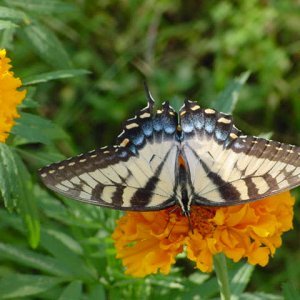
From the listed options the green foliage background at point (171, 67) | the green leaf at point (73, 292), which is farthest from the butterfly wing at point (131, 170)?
the green foliage background at point (171, 67)

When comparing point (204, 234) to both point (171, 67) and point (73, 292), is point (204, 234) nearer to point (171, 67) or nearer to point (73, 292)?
point (73, 292)

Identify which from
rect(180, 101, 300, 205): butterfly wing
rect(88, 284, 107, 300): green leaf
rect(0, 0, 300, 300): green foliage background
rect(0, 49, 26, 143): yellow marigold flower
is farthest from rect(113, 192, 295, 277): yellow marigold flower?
rect(0, 0, 300, 300): green foliage background

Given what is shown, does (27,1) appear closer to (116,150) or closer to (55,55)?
(55,55)

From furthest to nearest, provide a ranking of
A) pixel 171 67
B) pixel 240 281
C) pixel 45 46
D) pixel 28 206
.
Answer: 1. pixel 171 67
2. pixel 45 46
3. pixel 240 281
4. pixel 28 206

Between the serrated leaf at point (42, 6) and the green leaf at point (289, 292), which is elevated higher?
the serrated leaf at point (42, 6)

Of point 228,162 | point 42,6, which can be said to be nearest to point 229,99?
point 228,162

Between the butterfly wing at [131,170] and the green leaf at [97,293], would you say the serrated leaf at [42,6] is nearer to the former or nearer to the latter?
the butterfly wing at [131,170]
